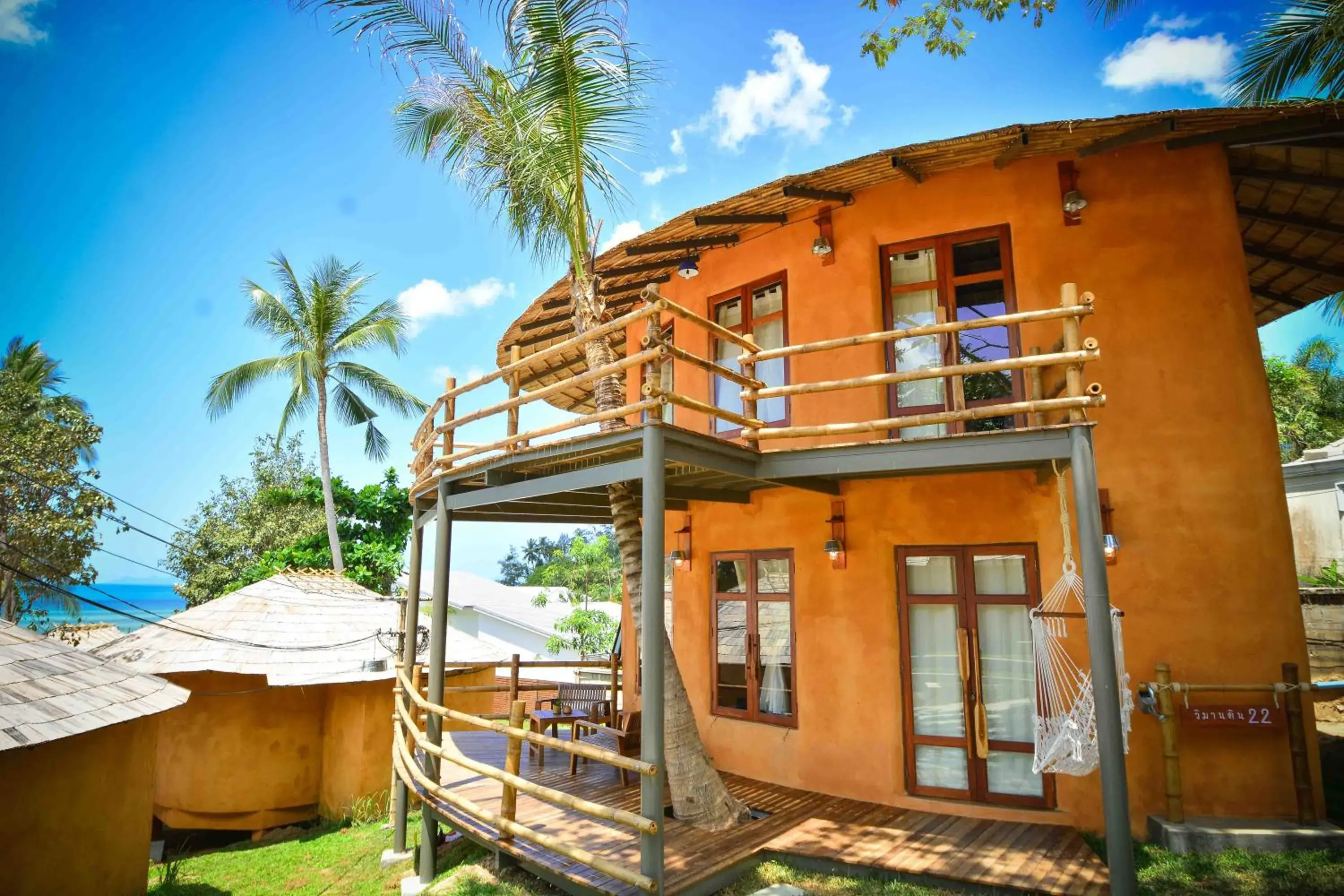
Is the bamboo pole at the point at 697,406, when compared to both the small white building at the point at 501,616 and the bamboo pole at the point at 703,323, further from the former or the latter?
the small white building at the point at 501,616

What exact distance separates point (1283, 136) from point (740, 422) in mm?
5171

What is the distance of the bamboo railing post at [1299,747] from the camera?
5.45 meters

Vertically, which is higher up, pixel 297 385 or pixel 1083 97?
pixel 1083 97

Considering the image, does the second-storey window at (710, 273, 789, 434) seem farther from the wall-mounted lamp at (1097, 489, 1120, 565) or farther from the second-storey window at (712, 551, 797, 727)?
the wall-mounted lamp at (1097, 489, 1120, 565)

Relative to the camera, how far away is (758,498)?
321 inches

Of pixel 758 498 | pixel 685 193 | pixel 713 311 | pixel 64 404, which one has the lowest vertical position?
pixel 758 498

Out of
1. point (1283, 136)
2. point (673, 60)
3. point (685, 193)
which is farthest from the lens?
point (685, 193)

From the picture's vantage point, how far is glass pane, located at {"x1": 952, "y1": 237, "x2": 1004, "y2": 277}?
277 inches

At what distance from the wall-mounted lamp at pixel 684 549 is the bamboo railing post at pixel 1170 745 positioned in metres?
4.85

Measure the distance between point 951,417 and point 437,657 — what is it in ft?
18.3

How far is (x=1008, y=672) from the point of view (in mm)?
6441

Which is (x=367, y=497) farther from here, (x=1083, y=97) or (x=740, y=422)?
(x=1083, y=97)

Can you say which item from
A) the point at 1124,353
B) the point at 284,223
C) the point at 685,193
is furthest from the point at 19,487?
the point at 284,223

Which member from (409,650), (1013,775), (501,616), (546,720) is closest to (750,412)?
(1013,775)
